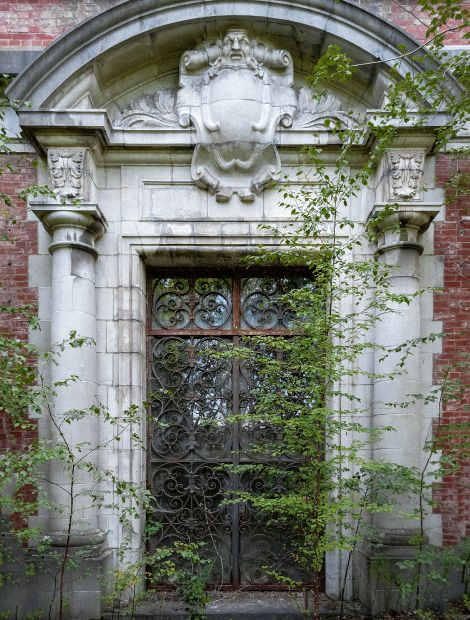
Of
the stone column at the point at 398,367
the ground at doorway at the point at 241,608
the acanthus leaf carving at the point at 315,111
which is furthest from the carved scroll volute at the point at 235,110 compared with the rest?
the ground at doorway at the point at 241,608

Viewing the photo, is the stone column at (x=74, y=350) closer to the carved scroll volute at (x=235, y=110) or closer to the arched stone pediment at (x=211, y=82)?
the arched stone pediment at (x=211, y=82)

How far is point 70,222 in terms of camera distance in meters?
5.51

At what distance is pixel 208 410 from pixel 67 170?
2590 mm

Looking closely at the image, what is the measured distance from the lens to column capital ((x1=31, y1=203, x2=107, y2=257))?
5.47m

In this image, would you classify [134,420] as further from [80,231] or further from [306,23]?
[306,23]

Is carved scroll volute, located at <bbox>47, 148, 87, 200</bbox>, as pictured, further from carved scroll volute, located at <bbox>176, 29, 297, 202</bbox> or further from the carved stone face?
the carved stone face

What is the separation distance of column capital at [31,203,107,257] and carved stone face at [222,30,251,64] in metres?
1.91

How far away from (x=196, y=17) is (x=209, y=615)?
5274 mm

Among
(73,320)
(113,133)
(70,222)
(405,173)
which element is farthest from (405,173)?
(73,320)

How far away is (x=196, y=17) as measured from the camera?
5.70 m

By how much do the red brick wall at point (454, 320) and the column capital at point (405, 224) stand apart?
300 mm

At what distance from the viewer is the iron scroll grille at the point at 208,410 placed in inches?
238

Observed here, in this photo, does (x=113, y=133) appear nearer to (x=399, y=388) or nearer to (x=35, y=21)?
(x=35, y=21)

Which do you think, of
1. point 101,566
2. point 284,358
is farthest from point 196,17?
point 101,566
